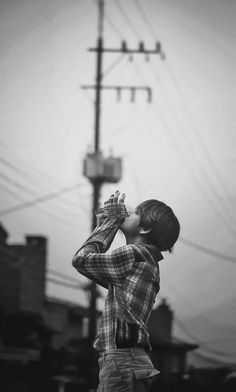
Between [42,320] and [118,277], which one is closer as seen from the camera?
[118,277]

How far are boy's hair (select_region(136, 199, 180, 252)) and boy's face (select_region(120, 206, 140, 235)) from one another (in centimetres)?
2

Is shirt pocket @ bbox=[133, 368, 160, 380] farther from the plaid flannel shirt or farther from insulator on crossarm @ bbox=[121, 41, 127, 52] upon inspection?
insulator on crossarm @ bbox=[121, 41, 127, 52]

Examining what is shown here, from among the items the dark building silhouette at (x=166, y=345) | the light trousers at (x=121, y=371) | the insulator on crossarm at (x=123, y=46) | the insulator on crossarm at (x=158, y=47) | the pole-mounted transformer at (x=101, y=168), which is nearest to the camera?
the light trousers at (x=121, y=371)

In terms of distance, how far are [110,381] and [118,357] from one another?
0.09 meters

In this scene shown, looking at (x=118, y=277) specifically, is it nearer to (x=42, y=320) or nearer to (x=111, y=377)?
(x=111, y=377)

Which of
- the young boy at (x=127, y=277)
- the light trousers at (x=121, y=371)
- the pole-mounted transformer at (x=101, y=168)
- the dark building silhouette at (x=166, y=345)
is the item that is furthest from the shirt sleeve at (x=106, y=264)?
the dark building silhouette at (x=166, y=345)

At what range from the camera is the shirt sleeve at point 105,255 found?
269cm

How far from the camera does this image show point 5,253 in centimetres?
2800

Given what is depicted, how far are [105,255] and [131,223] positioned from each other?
0.20 m

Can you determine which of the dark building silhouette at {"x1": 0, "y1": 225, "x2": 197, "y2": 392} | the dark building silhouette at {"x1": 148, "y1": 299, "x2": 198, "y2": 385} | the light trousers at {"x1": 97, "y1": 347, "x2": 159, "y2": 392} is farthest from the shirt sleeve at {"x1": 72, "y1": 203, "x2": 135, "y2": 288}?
the dark building silhouette at {"x1": 148, "y1": 299, "x2": 198, "y2": 385}

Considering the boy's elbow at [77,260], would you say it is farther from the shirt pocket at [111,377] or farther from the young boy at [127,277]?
the shirt pocket at [111,377]

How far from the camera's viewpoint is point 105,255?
270 cm

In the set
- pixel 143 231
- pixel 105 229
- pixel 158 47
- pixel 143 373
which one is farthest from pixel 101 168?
pixel 143 373

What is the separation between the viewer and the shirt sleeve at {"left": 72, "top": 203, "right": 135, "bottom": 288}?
8.82 ft
